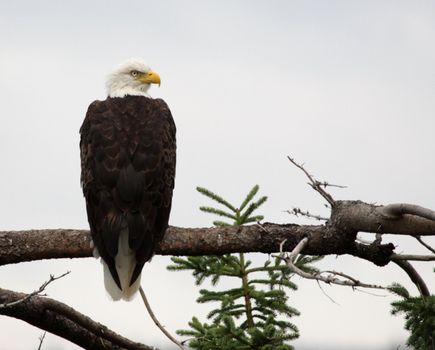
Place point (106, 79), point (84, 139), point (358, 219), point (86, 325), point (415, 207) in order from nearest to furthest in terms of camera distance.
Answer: point (415, 207) → point (358, 219) → point (86, 325) → point (84, 139) → point (106, 79)

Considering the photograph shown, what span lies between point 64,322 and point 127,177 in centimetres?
139

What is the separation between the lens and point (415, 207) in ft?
16.3

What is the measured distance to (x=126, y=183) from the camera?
6180 millimetres

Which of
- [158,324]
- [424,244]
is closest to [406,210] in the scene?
[424,244]

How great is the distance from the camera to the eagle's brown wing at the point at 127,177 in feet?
20.0

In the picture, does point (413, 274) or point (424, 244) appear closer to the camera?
point (424, 244)

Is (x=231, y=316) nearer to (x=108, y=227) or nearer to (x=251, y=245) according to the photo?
(x=251, y=245)

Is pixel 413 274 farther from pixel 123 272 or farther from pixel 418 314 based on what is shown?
pixel 123 272

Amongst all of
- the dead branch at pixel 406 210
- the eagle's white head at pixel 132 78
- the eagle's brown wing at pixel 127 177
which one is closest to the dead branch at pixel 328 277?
the dead branch at pixel 406 210

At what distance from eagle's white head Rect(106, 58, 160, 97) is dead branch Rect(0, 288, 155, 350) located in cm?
290

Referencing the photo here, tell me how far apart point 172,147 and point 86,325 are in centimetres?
181

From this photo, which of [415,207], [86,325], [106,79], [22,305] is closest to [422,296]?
[415,207]

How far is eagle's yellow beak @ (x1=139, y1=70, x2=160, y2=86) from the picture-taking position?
847cm

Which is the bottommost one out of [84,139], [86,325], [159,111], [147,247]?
[86,325]
